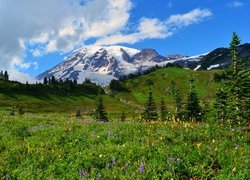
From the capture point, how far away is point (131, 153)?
35.3 ft

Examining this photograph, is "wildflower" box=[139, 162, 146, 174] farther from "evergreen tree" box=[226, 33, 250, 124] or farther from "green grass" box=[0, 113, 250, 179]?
"evergreen tree" box=[226, 33, 250, 124]

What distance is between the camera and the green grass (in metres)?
9.52

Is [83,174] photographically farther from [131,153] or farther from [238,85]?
[238,85]

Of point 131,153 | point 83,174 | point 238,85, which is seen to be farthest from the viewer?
point 238,85

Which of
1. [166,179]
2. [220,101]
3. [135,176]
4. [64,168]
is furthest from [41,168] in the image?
[220,101]

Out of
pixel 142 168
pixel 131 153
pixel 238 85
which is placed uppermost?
pixel 238 85

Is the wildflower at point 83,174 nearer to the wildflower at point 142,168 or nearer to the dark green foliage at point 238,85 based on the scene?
the wildflower at point 142,168

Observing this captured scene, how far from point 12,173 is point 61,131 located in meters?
4.87

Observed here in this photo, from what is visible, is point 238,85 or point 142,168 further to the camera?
point 238,85

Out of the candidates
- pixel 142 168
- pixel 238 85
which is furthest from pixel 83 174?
pixel 238 85

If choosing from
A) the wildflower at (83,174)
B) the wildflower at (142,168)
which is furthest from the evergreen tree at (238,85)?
the wildflower at (83,174)

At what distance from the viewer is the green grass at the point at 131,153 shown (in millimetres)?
9516

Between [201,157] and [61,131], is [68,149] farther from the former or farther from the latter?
[201,157]

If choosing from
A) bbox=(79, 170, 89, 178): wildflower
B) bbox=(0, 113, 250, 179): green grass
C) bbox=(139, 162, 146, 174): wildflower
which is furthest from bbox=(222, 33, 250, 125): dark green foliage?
bbox=(79, 170, 89, 178): wildflower
